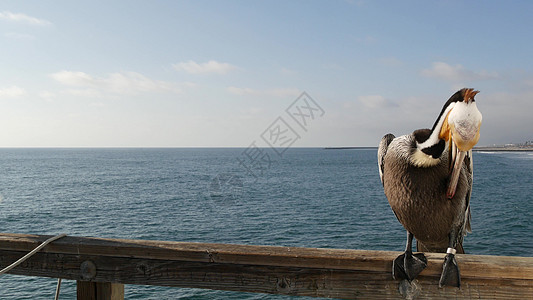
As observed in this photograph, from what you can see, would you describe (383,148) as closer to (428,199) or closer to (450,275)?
(428,199)

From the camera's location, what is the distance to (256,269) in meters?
1.88

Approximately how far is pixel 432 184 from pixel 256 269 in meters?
1.26

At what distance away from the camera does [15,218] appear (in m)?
26.5

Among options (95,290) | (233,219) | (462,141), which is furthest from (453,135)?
(233,219)

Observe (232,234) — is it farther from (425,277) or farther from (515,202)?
(515,202)

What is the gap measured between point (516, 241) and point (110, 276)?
76.5 feet

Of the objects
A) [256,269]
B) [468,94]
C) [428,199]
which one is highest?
[468,94]

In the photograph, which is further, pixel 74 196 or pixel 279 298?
pixel 74 196

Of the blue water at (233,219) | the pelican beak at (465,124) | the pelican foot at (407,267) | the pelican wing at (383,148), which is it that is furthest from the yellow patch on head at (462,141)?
the blue water at (233,219)

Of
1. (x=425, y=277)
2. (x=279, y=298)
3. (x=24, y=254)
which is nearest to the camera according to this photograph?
(x=425, y=277)

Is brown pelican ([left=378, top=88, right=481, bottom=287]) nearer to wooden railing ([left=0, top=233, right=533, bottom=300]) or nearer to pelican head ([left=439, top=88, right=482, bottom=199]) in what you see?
pelican head ([left=439, top=88, right=482, bottom=199])

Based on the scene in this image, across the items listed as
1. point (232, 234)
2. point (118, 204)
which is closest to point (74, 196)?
point (118, 204)

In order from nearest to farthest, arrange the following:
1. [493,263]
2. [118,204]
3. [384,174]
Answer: [493,263], [384,174], [118,204]

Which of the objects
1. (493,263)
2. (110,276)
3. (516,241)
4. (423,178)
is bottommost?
(516,241)
